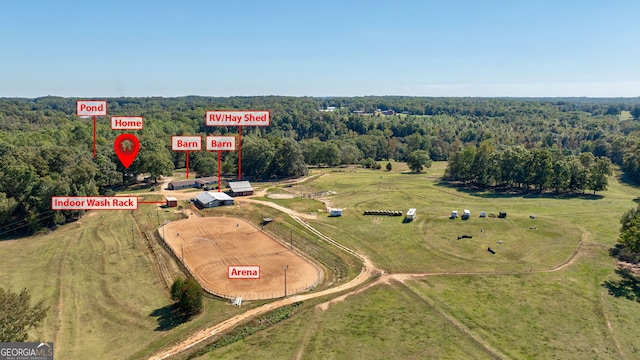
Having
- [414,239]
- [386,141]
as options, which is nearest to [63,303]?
[414,239]

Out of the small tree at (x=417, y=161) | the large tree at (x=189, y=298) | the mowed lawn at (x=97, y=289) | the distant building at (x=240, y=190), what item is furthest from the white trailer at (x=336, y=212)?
the small tree at (x=417, y=161)

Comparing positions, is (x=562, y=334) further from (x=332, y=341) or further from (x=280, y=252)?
(x=280, y=252)

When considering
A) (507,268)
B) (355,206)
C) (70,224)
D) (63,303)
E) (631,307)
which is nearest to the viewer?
(631,307)

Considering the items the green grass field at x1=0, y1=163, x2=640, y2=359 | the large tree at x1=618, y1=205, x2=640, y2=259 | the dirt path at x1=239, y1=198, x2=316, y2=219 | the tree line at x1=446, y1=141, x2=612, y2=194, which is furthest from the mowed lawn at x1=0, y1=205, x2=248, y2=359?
the tree line at x1=446, y1=141, x2=612, y2=194

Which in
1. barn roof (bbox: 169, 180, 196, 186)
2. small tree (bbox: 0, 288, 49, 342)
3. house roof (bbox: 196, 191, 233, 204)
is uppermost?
barn roof (bbox: 169, 180, 196, 186)

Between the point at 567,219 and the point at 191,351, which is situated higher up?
the point at 567,219

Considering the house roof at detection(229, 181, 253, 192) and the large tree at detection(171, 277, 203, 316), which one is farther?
the house roof at detection(229, 181, 253, 192)

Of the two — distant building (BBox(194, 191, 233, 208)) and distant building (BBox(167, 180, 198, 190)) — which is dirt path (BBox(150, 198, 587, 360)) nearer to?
distant building (BBox(194, 191, 233, 208))
